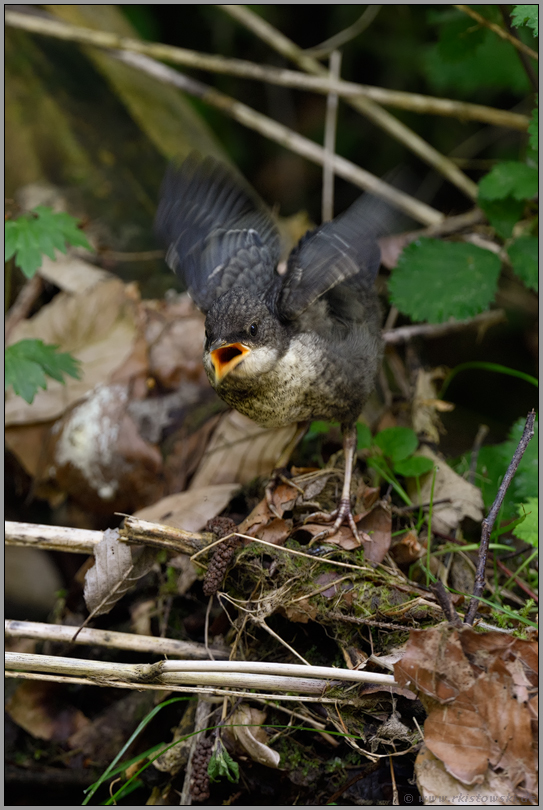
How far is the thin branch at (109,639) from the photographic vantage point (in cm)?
232

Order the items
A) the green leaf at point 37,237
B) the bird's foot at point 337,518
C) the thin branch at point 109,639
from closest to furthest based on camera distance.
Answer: the thin branch at point 109,639 < the bird's foot at point 337,518 < the green leaf at point 37,237

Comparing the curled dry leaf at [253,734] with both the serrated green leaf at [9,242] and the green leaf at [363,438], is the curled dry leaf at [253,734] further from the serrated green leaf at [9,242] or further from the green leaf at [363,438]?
the serrated green leaf at [9,242]

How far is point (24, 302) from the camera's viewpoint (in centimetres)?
395

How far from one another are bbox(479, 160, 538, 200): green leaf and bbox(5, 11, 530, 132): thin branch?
84cm

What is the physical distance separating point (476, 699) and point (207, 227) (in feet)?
6.93

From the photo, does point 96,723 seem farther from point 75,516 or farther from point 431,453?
point 431,453

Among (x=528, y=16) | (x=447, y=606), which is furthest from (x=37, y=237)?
(x=447, y=606)

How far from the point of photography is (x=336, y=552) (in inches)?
96.4

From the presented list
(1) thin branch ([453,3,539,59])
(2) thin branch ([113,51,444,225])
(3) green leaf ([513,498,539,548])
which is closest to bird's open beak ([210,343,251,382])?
(3) green leaf ([513,498,539,548])

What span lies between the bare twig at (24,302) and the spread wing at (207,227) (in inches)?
52.1

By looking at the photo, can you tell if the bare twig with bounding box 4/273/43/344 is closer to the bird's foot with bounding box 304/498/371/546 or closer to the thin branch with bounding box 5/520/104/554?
the thin branch with bounding box 5/520/104/554

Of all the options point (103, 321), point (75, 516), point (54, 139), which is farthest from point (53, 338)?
point (54, 139)

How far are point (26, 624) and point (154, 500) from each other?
3.49 feet

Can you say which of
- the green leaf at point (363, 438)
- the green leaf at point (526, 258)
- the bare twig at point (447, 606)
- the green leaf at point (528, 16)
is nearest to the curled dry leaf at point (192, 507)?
the green leaf at point (363, 438)
